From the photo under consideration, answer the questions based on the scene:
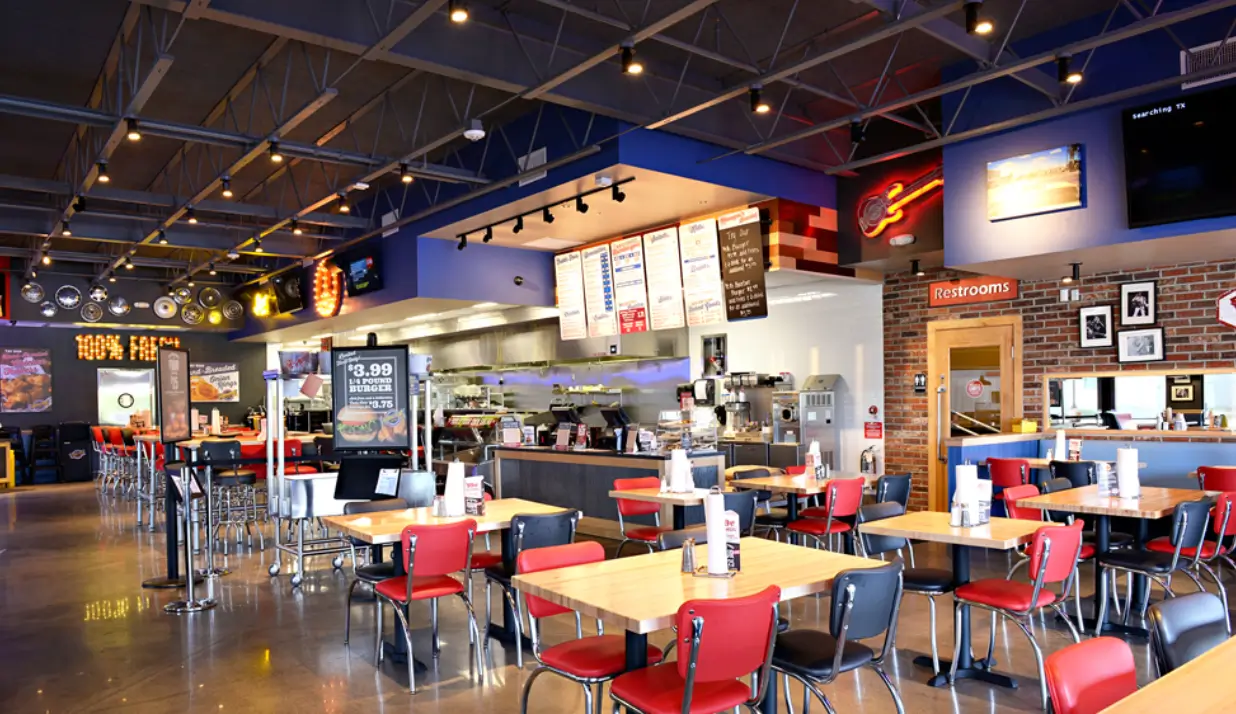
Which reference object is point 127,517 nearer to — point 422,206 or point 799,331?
point 422,206

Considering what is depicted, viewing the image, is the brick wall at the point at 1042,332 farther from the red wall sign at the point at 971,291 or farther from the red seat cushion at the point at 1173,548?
the red seat cushion at the point at 1173,548

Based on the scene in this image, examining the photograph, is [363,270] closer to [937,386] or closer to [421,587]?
[937,386]

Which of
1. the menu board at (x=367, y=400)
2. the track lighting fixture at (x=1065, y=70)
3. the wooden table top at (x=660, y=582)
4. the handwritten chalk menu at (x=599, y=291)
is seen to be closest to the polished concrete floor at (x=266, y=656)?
the wooden table top at (x=660, y=582)

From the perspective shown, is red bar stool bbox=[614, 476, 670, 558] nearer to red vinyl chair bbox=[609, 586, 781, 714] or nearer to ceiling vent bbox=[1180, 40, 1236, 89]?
red vinyl chair bbox=[609, 586, 781, 714]

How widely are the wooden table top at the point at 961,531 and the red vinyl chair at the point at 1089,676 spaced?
1.77 metres

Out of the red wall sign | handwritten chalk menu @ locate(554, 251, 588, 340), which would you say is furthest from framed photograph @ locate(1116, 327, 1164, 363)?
handwritten chalk menu @ locate(554, 251, 588, 340)

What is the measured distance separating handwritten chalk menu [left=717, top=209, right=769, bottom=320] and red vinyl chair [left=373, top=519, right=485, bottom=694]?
14.3 ft

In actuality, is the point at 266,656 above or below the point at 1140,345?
below

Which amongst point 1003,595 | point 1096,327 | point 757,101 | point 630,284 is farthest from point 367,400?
point 1096,327

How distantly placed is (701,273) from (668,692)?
5986 mm

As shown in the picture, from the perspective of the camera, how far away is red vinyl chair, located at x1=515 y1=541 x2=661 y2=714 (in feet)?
9.82

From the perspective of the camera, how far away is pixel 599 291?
373 inches

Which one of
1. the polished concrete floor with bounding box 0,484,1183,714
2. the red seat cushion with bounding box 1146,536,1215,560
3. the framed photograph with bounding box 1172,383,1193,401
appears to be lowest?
the polished concrete floor with bounding box 0,484,1183,714

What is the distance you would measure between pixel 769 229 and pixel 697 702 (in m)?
6.02
